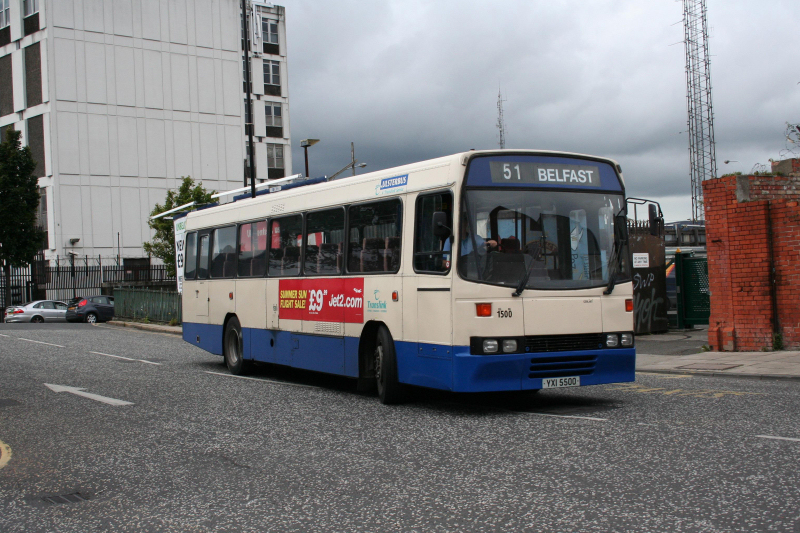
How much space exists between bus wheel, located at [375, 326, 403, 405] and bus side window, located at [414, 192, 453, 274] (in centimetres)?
108

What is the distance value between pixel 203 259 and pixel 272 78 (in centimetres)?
5157

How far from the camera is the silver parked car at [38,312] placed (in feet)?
140

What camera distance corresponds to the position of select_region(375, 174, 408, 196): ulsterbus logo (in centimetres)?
1027

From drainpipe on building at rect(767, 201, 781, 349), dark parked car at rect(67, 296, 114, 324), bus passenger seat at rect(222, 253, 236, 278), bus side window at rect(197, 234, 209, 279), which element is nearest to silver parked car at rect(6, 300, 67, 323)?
dark parked car at rect(67, 296, 114, 324)

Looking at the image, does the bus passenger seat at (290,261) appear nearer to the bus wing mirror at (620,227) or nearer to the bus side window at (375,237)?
the bus side window at (375,237)

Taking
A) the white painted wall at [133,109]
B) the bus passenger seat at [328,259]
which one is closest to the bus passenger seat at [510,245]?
the bus passenger seat at [328,259]

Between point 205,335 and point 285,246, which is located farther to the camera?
point 205,335

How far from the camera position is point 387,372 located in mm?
10289

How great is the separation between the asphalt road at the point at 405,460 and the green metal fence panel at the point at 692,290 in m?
9.16

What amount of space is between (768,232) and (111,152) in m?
47.9

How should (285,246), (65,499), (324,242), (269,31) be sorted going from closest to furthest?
(65,499)
(324,242)
(285,246)
(269,31)

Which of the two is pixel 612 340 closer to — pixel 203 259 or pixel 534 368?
pixel 534 368

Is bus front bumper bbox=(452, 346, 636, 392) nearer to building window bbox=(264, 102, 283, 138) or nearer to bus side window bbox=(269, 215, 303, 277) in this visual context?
bus side window bbox=(269, 215, 303, 277)

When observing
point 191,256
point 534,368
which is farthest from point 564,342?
point 191,256
